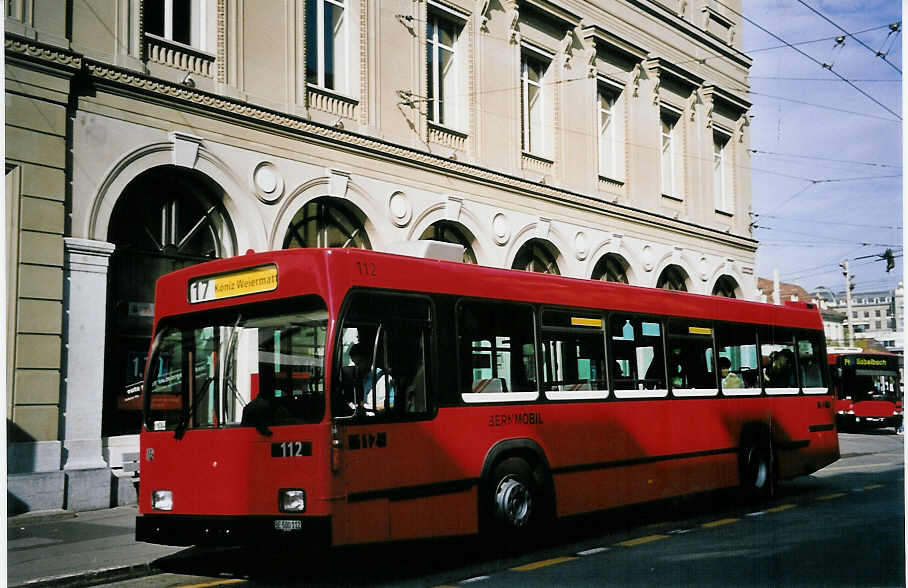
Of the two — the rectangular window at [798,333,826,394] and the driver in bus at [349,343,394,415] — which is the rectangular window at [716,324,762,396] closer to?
the rectangular window at [798,333,826,394]

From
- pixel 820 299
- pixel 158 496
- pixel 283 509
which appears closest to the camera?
pixel 283 509

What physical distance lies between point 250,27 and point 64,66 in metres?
3.54

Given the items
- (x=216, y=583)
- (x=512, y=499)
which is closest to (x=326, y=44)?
(x=512, y=499)

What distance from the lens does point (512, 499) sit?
31.5 feet

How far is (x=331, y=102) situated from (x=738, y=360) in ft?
27.1

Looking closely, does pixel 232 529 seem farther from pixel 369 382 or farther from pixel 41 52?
pixel 41 52

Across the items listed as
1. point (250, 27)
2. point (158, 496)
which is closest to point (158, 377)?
point (158, 496)

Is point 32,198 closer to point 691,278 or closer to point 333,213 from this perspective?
point 333,213

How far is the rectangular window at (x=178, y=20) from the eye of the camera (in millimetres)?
14781

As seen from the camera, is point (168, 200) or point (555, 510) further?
point (168, 200)

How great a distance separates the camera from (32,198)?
1284cm

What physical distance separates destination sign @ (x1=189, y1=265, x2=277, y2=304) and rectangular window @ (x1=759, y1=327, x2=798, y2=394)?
8.28 m

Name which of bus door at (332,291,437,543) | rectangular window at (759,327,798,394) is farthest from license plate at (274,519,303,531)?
rectangular window at (759,327,798,394)

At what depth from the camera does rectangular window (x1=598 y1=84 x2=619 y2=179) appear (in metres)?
25.1
